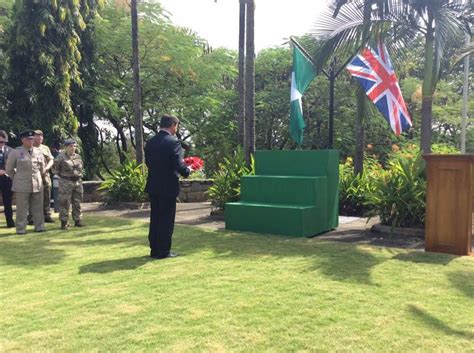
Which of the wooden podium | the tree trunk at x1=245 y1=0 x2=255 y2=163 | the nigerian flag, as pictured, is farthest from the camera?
the tree trunk at x1=245 y1=0 x2=255 y2=163

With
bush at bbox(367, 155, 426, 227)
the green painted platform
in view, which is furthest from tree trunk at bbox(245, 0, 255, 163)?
bush at bbox(367, 155, 426, 227)

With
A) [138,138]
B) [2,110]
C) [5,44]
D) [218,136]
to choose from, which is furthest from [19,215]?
[218,136]

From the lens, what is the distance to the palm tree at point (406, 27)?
8.58 m

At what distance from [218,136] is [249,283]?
1971 centimetres

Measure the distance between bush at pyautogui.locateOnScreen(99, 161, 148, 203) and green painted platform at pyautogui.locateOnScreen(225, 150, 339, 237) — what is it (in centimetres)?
446

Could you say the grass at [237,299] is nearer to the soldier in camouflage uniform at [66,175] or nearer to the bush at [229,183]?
the soldier in camouflage uniform at [66,175]

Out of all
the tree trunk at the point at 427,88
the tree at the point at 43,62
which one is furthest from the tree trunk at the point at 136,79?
the tree trunk at the point at 427,88

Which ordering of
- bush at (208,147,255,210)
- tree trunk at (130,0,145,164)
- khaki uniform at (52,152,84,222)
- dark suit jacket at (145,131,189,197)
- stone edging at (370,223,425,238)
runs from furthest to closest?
tree trunk at (130,0,145,164) < bush at (208,147,255,210) < khaki uniform at (52,152,84,222) < stone edging at (370,223,425,238) < dark suit jacket at (145,131,189,197)

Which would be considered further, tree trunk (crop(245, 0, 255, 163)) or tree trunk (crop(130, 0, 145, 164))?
tree trunk (crop(130, 0, 145, 164))

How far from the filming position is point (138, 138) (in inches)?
535

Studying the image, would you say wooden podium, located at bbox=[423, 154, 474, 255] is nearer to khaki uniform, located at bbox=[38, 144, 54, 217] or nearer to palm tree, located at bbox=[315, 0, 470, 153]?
palm tree, located at bbox=[315, 0, 470, 153]

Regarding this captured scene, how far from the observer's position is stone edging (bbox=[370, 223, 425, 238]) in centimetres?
720

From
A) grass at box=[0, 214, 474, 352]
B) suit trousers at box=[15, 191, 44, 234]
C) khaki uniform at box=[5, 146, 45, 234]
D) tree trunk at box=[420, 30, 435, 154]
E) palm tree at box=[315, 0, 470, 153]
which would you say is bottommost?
grass at box=[0, 214, 474, 352]

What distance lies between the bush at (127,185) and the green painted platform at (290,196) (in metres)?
4.46
